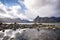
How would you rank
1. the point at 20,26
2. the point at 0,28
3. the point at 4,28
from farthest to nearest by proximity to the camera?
1. the point at 20,26
2. the point at 4,28
3. the point at 0,28

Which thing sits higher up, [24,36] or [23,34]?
[23,34]

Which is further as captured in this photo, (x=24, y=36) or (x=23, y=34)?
(x=23, y=34)

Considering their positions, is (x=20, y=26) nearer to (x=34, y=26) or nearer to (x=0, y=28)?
(x=34, y=26)

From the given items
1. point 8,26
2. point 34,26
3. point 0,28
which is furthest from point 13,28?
point 34,26

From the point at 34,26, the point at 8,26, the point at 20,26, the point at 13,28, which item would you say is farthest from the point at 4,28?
the point at 34,26

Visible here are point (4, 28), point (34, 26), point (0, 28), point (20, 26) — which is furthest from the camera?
point (34, 26)

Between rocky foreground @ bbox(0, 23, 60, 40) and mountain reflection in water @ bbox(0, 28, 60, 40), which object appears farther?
rocky foreground @ bbox(0, 23, 60, 40)

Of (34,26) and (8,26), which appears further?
(34,26)

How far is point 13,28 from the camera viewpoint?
28.7 m

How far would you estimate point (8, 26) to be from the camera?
88.7 ft

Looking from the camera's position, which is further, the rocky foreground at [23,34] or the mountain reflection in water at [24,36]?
the rocky foreground at [23,34]

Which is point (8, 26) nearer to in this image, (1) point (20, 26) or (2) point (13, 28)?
(2) point (13, 28)

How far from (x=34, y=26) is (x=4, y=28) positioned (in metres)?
11.3

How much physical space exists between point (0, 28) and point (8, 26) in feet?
11.0
